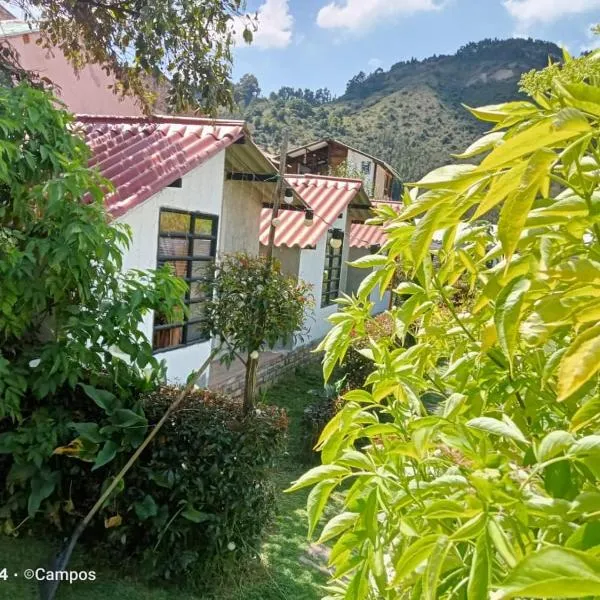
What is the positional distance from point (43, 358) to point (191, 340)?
4035mm

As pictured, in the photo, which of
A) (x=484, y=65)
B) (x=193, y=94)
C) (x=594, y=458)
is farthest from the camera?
(x=484, y=65)

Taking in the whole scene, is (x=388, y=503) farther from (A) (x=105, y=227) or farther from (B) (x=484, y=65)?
(B) (x=484, y=65)

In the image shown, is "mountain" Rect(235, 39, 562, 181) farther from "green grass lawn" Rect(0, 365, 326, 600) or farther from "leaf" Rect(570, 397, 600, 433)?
"leaf" Rect(570, 397, 600, 433)

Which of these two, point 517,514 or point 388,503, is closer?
point 517,514

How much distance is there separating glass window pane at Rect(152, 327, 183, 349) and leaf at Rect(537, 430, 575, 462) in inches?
250

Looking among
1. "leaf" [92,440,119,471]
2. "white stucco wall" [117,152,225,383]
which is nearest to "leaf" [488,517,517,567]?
"leaf" [92,440,119,471]

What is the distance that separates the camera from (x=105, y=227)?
150 inches

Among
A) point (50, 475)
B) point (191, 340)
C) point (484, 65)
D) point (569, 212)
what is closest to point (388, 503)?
point (569, 212)

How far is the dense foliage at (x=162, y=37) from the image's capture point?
660 cm

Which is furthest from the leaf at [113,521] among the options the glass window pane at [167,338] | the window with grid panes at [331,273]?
the window with grid panes at [331,273]

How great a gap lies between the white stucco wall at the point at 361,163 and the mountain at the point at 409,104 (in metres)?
12.5

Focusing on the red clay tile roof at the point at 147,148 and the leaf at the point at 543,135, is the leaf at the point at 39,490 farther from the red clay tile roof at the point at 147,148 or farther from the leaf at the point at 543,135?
the leaf at the point at 543,135

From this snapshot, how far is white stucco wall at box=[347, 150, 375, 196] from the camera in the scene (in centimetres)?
3175

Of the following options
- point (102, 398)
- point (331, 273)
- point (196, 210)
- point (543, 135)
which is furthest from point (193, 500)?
point (331, 273)
